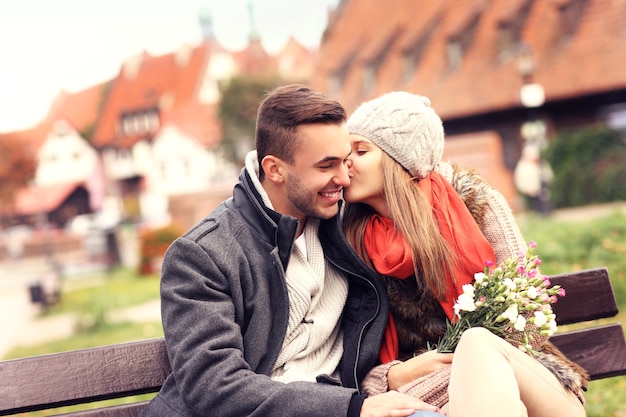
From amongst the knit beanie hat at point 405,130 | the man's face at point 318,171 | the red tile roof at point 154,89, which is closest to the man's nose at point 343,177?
the man's face at point 318,171

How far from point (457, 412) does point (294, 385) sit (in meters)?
0.53

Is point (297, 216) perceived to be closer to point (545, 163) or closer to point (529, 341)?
point (529, 341)

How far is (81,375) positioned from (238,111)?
102ft

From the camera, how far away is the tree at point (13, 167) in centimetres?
3484

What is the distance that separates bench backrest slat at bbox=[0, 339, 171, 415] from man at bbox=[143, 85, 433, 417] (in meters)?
0.27

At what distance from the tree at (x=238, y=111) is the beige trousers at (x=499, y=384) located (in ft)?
98.9

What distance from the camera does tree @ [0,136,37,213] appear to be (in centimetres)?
3484

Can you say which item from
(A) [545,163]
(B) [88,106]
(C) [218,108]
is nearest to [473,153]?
(A) [545,163]

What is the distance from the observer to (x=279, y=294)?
294cm

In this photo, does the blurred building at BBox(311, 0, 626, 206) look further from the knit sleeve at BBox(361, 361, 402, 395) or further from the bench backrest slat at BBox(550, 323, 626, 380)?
the knit sleeve at BBox(361, 361, 402, 395)

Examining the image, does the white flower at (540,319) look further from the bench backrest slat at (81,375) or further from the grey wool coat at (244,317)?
the bench backrest slat at (81,375)

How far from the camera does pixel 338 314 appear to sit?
3.07m

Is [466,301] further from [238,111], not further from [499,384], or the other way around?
[238,111]

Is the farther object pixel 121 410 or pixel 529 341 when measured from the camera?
pixel 121 410
